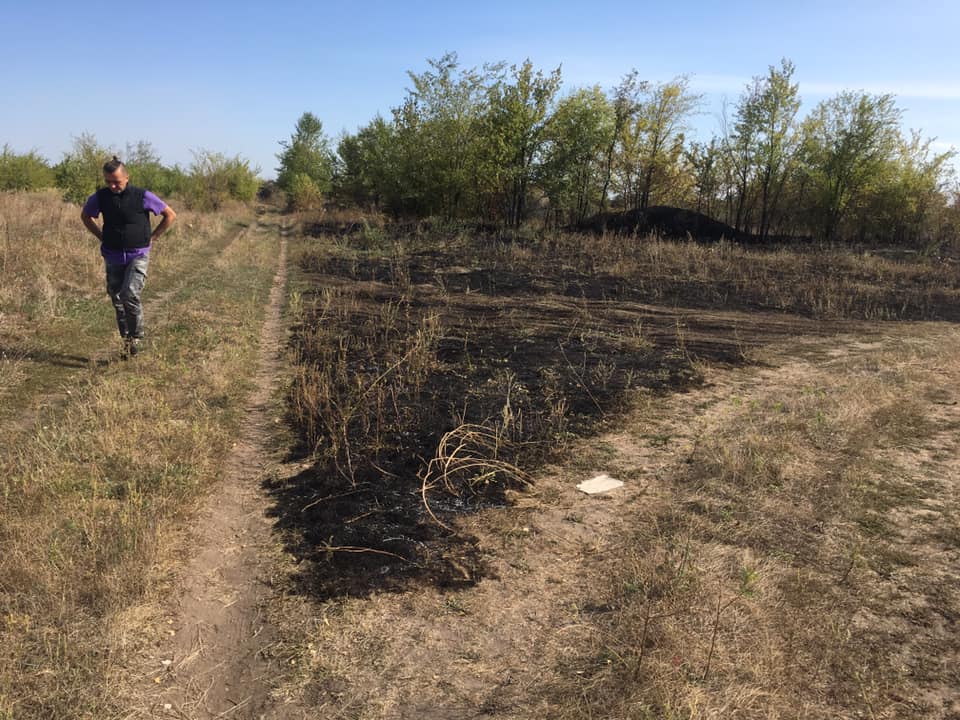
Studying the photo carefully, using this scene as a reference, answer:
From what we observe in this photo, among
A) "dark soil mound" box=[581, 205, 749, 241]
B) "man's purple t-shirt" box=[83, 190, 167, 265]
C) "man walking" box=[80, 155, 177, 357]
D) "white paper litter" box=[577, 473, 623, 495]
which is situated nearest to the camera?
"white paper litter" box=[577, 473, 623, 495]

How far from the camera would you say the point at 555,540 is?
148 inches

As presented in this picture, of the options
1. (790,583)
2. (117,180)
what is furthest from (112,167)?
(790,583)

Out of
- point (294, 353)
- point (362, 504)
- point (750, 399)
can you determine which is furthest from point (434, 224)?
point (362, 504)

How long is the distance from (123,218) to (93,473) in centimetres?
322

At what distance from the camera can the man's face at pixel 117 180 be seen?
5.90 metres

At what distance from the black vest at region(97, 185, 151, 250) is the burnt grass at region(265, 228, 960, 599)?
218 centimetres

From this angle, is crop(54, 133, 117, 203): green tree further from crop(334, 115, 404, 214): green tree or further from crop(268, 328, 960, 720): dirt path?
crop(268, 328, 960, 720): dirt path

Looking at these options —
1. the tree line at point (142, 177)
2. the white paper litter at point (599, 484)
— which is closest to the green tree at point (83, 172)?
the tree line at point (142, 177)

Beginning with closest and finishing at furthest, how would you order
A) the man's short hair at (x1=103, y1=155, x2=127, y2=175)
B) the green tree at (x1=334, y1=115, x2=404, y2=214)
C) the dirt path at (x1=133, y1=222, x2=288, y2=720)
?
the dirt path at (x1=133, y1=222, x2=288, y2=720) → the man's short hair at (x1=103, y1=155, x2=127, y2=175) → the green tree at (x1=334, y1=115, x2=404, y2=214)

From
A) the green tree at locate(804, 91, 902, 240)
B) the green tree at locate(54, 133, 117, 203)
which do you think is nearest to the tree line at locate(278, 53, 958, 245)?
the green tree at locate(804, 91, 902, 240)

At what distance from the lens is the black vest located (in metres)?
6.06

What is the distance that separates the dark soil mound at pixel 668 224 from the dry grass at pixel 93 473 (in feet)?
76.2

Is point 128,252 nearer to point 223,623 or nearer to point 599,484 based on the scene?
point 223,623

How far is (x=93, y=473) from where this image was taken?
3.98 metres
